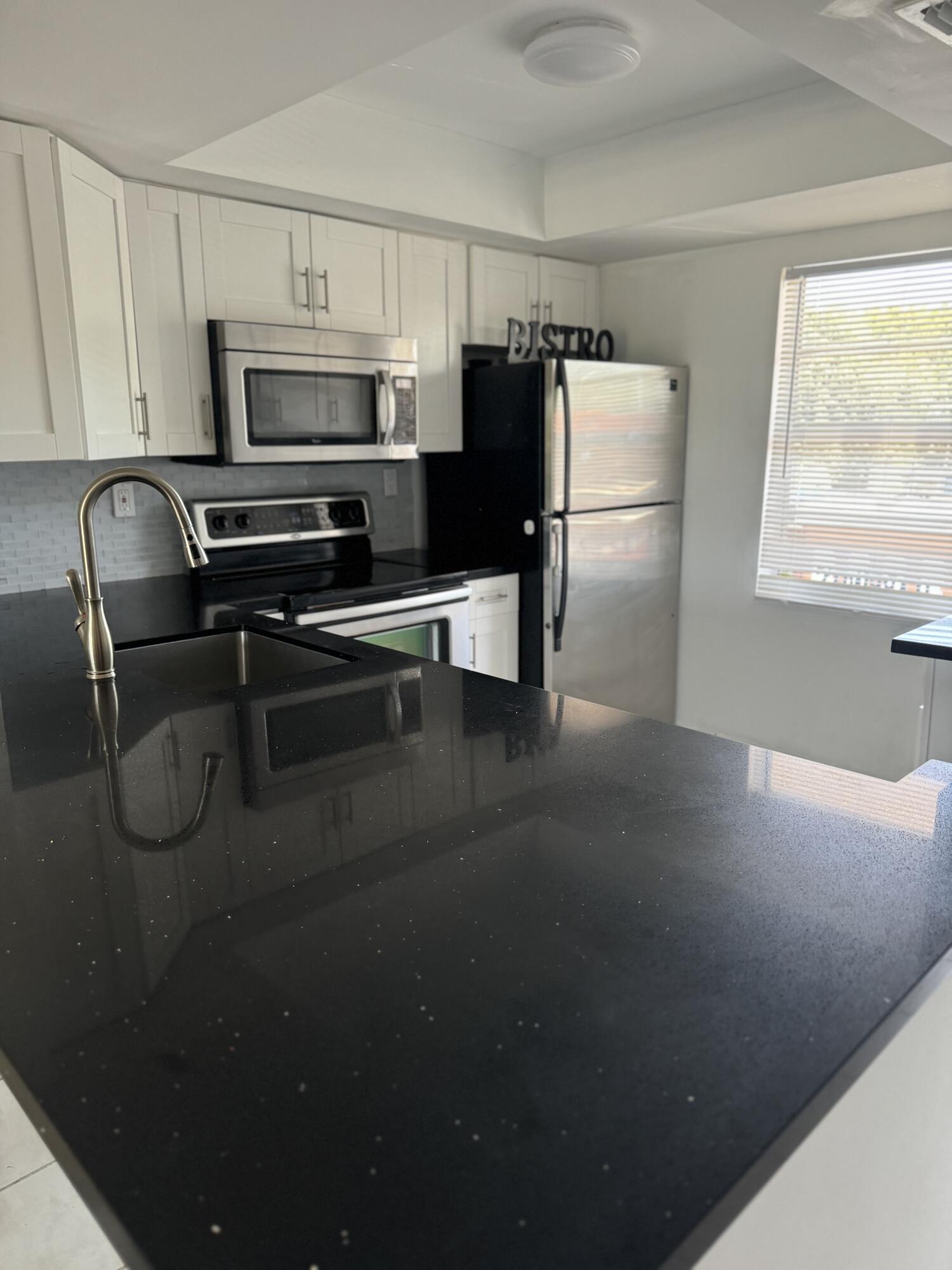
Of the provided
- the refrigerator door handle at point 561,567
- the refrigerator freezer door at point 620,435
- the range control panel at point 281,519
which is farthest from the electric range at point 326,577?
the refrigerator freezer door at point 620,435

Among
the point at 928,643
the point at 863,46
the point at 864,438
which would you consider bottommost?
the point at 928,643

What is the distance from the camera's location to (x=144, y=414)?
2.76 metres

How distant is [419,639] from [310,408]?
87cm

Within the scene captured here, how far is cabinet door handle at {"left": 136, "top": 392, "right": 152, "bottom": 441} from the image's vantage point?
2.74 m

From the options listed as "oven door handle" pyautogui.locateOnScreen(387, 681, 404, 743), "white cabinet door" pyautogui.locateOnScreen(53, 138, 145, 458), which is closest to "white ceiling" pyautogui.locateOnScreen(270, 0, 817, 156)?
"white cabinet door" pyautogui.locateOnScreen(53, 138, 145, 458)

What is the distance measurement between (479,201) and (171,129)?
4.33 ft

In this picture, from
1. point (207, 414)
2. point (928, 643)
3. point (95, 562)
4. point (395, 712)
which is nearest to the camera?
point (395, 712)

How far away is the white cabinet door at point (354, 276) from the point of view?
3.08 m

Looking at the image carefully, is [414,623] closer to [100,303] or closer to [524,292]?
[100,303]

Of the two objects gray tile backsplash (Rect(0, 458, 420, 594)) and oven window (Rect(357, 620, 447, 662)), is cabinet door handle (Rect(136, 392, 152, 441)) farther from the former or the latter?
oven window (Rect(357, 620, 447, 662))

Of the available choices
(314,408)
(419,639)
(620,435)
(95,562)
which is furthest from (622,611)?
(95,562)

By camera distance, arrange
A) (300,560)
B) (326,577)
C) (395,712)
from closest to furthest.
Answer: (395,712), (326,577), (300,560)

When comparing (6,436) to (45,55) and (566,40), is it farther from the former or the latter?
(566,40)

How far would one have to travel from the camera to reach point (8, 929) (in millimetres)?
879
